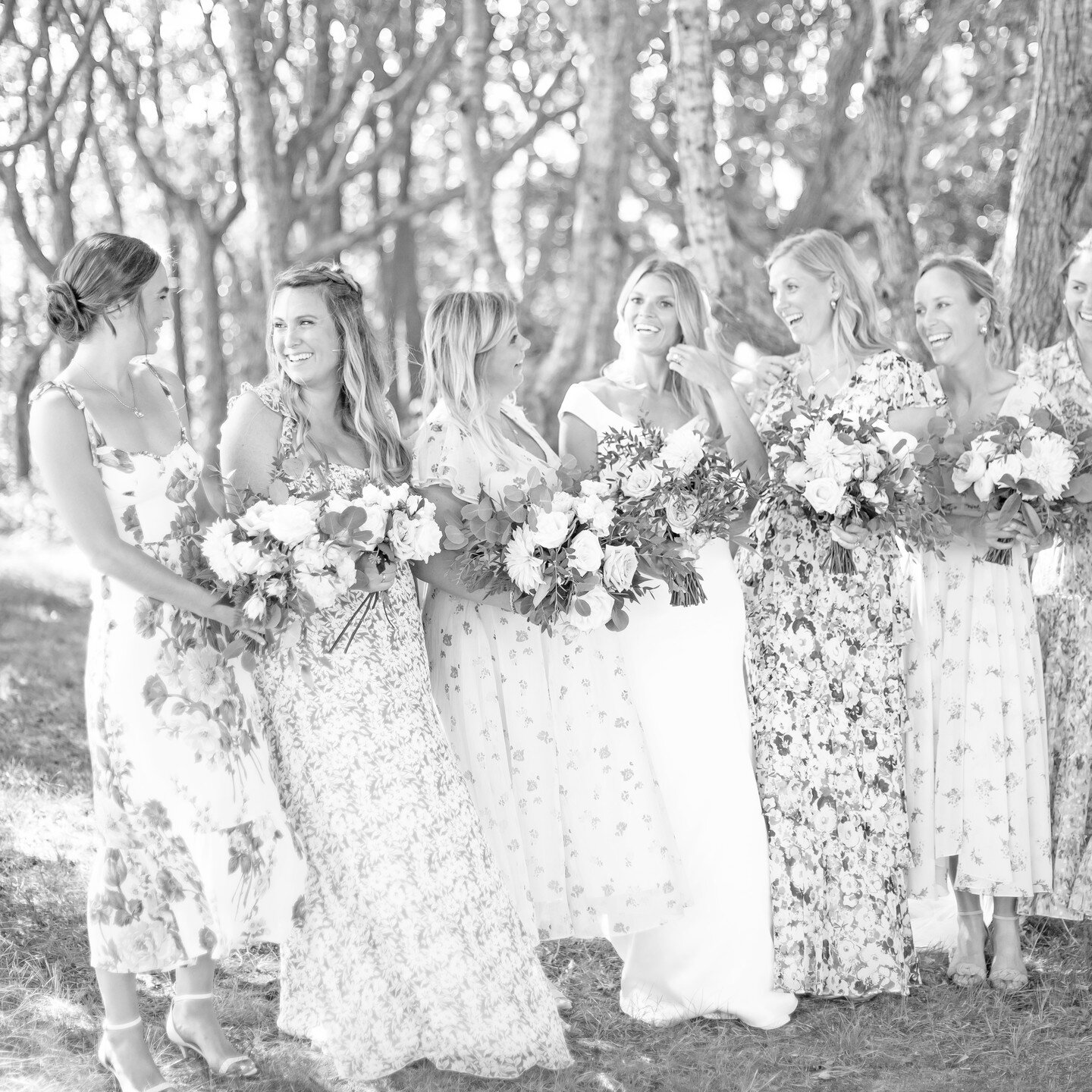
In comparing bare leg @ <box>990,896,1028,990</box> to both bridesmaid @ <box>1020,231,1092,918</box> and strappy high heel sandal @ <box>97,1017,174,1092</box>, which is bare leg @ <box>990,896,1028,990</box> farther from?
strappy high heel sandal @ <box>97,1017,174,1092</box>

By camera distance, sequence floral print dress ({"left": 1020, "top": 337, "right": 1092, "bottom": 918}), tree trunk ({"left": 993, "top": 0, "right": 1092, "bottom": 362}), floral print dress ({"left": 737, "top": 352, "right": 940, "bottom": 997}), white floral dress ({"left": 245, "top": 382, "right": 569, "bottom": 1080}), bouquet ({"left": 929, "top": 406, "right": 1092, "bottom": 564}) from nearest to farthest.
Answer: white floral dress ({"left": 245, "top": 382, "right": 569, "bottom": 1080}), bouquet ({"left": 929, "top": 406, "right": 1092, "bottom": 564}), floral print dress ({"left": 737, "top": 352, "right": 940, "bottom": 997}), floral print dress ({"left": 1020, "top": 337, "right": 1092, "bottom": 918}), tree trunk ({"left": 993, "top": 0, "right": 1092, "bottom": 362})

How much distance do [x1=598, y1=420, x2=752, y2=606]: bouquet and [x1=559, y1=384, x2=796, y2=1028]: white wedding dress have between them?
0.33 m

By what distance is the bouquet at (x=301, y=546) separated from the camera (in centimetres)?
360

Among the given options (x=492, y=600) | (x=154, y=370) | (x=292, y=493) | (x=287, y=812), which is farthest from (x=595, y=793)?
(x=154, y=370)

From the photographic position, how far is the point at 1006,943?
4848mm

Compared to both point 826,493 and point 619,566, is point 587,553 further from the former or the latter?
point 826,493

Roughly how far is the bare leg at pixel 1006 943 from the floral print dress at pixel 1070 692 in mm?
155

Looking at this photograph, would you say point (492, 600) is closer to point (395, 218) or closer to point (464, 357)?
point (464, 357)

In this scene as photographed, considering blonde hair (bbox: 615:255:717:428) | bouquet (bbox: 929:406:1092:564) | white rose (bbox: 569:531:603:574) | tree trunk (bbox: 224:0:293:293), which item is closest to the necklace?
white rose (bbox: 569:531:603:574)

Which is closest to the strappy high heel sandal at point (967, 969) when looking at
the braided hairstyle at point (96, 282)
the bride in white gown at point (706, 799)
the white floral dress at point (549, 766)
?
the bride in white gown at point (706, 799)

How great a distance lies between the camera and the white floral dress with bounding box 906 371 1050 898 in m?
4.83

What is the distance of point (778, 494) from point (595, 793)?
128cm

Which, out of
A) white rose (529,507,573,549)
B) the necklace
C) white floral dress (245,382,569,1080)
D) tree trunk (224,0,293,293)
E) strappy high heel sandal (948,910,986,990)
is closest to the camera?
the necklace

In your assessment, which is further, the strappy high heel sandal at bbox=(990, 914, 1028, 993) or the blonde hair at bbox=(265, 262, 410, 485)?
the strappy high heel sandal at bbox=(990, 914, 1028, 993)
